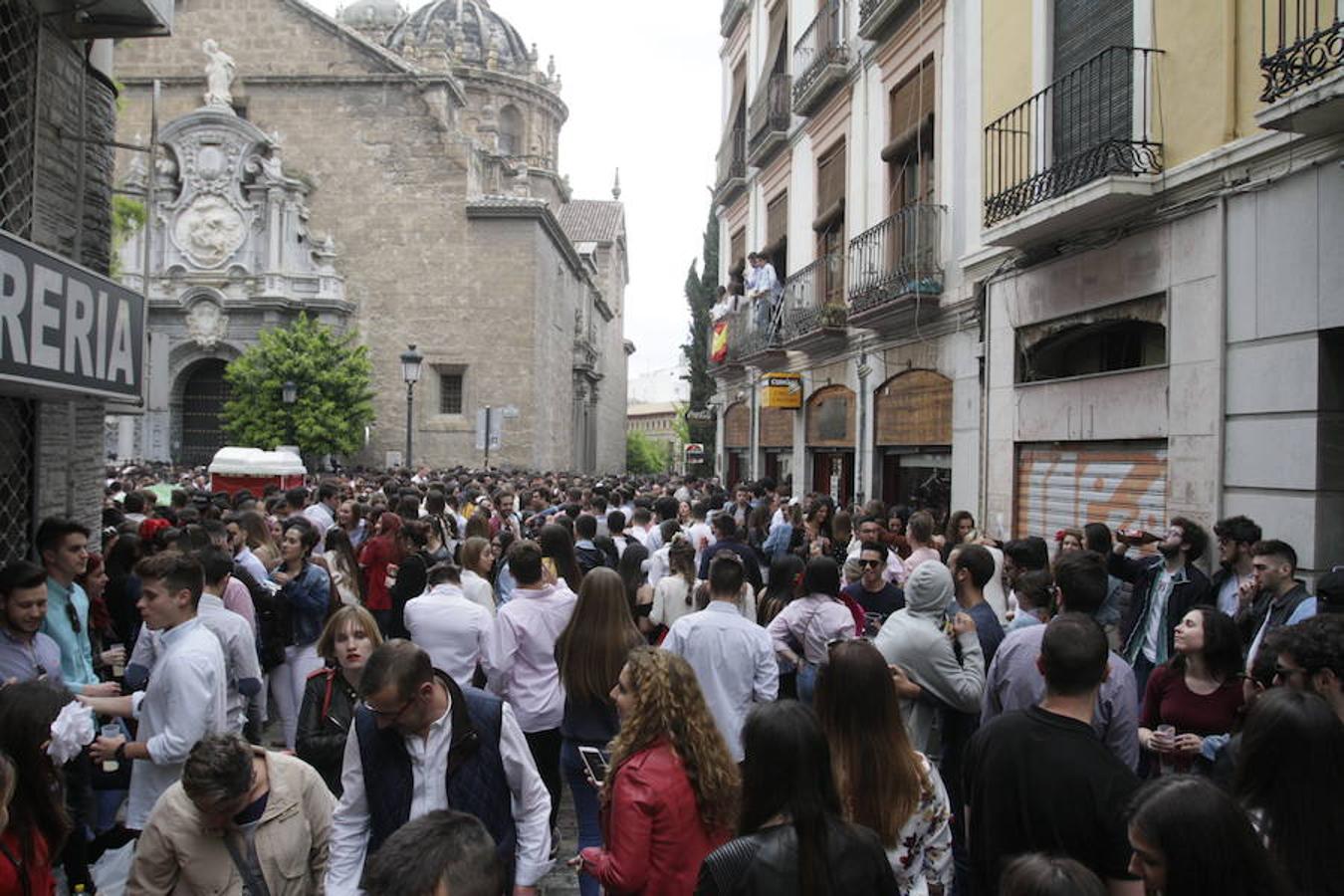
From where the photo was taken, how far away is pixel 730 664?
509cm

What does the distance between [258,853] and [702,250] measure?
131 feet

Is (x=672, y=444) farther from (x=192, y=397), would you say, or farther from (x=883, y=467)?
(x=883, y=467)

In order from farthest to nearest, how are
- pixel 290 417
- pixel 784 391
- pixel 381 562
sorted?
pixel 290 417
pixel 784 391
pixel 381 562

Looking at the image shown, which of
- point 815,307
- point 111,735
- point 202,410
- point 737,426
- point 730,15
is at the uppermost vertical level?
point 730,15

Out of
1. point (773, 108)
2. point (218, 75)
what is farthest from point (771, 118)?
point (218, 75)

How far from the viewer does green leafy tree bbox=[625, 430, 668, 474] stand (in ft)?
307

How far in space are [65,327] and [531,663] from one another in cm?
323

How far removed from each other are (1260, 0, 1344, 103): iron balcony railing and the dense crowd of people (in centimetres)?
276

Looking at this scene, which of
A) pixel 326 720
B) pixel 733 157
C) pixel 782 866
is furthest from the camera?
pixel 733 157

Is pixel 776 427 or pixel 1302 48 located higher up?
pixel 1302 48

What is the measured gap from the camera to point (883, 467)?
15562 millimetres

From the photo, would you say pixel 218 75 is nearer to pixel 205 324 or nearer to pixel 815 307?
pixel 205 324

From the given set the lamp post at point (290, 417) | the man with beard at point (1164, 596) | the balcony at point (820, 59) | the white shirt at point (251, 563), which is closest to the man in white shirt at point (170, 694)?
the white shirt at point (251, 563)

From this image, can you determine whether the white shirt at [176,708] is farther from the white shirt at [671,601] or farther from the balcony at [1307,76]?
the balcony at [1307,76]
